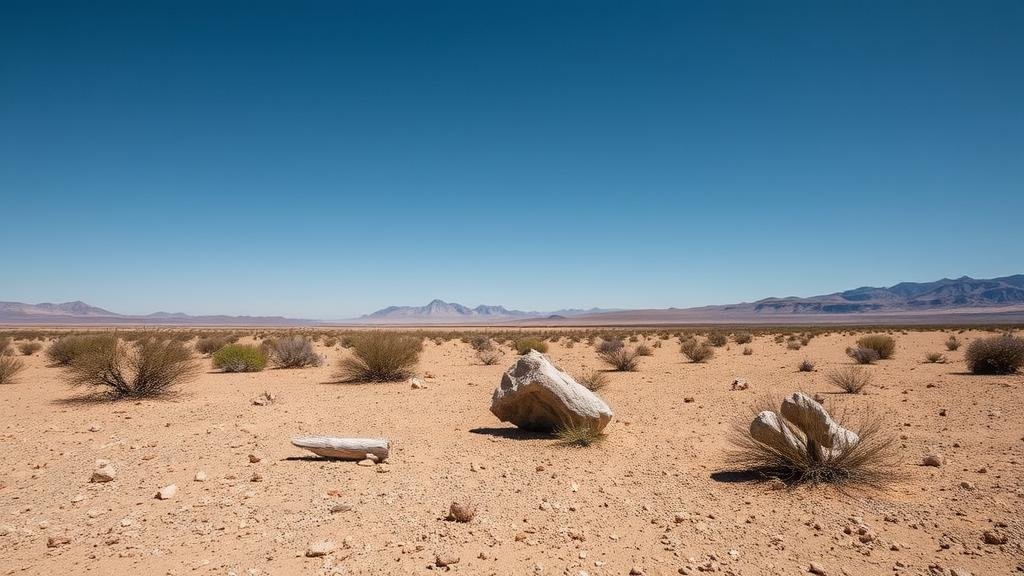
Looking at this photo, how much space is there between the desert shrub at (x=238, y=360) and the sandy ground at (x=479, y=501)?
26.5ft

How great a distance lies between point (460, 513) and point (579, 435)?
353 centimetres

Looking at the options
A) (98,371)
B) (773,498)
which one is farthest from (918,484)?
(98,371)

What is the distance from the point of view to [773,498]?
5.79 m

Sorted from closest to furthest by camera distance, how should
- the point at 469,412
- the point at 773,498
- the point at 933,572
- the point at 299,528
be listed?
the point at 933,572
the point at 299,528
the point at 773,498
the point at 469,412

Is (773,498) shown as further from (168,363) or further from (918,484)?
(168,363)

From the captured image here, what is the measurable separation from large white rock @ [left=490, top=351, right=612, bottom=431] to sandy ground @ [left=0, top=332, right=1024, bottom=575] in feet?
1.68

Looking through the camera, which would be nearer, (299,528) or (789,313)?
(299,528)

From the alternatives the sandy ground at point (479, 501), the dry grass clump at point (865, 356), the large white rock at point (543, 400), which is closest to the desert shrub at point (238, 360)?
the sandy ground at point (479, 501)

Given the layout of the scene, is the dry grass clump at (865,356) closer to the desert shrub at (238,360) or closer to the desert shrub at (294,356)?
the desert shrub at (294,356)

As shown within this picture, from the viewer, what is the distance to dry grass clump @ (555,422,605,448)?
8.38 meters

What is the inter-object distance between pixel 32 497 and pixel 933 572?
29.5 feet

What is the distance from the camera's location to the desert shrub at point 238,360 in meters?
19.3

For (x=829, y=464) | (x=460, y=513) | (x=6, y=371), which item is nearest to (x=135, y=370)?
(x=6, y=371)

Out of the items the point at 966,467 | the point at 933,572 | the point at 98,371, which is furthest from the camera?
the point at 98,371
